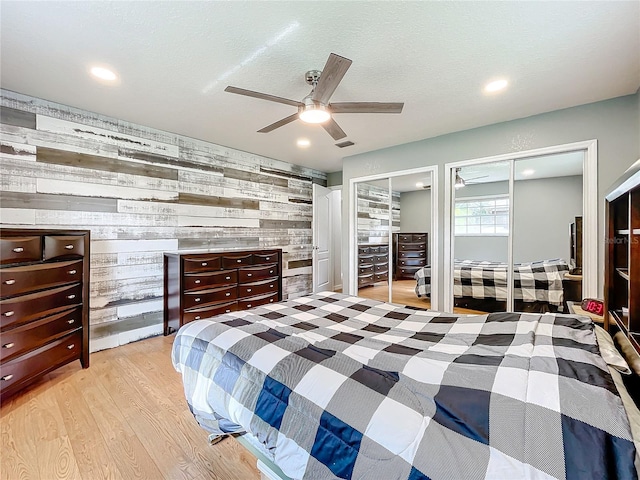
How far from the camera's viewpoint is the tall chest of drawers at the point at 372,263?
4.60 metres

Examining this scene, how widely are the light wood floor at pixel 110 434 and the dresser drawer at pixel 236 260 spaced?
4.86ft

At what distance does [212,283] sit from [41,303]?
1.59m

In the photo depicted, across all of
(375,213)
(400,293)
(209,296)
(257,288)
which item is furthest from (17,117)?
(400,293)

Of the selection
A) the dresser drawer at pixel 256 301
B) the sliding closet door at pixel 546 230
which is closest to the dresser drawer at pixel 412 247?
the sliding closet door at pixel 546 230

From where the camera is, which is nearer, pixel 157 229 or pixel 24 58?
pixel 24 58

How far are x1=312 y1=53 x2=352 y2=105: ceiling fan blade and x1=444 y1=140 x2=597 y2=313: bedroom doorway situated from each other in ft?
7.75

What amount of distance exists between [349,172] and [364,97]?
2.12 meters

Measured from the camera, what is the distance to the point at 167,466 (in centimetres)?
162

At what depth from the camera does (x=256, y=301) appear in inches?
165

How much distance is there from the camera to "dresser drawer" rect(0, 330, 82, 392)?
2115mm

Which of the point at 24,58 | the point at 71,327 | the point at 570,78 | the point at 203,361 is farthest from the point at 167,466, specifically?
the point at 570,78

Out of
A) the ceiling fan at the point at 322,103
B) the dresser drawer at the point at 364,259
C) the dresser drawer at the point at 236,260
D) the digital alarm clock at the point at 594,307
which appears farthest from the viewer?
the dresser drawer at the point at 364,259

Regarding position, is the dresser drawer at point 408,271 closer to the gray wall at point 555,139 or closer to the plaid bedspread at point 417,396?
the gray wall at point 555,139

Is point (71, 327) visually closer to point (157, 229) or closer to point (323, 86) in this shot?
point (157, 229)
